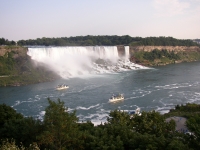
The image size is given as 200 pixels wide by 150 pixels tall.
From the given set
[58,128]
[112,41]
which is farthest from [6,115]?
[112,41]

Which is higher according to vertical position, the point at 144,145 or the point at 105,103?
the point at 144,145

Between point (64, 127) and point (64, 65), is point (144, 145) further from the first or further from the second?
point (64, 65)

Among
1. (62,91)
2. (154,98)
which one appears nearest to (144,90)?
(154,98)

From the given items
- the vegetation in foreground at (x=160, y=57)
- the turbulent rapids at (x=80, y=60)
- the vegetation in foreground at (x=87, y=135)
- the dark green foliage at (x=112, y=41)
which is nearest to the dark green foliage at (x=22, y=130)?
the vegetation in foreground at (x=87, y=135)

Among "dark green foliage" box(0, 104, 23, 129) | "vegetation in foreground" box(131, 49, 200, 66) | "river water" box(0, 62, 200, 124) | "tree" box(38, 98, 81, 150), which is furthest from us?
"vegetation in foreground" box(131, 49, 200, 66)

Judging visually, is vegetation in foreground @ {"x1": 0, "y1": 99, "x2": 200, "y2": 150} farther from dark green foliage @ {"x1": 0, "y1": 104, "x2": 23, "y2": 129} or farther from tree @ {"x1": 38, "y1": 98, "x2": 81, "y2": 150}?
dark green foliage @ {"x1": 0, "y1": 104, "x2": 23, "y2": 129}

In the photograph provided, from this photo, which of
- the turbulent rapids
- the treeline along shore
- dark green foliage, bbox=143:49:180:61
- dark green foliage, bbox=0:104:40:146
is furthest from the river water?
dark green foliage, bbox=143:49:180:61
